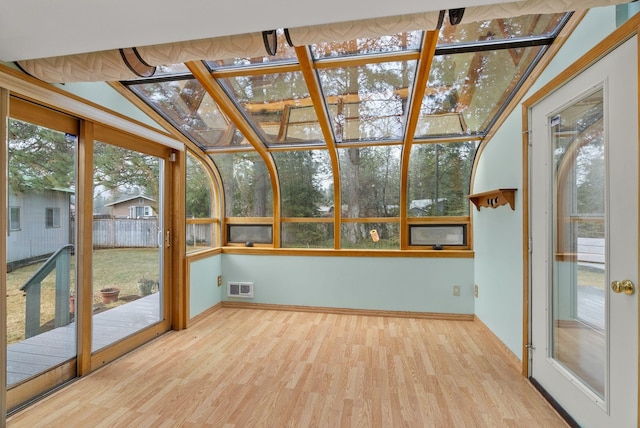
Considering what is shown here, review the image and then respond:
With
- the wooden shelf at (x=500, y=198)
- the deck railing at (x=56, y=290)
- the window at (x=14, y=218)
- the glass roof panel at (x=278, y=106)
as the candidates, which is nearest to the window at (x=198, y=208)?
the glass roof panel at (x=278, y=106)

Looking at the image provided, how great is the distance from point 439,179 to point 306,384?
2.87 meters

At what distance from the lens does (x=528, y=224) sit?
7.62 ft

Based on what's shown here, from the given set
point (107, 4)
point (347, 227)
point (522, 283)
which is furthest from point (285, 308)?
point (107, 4)

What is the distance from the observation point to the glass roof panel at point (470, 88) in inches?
89.4

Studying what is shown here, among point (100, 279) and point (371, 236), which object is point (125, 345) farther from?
point (371, 236)

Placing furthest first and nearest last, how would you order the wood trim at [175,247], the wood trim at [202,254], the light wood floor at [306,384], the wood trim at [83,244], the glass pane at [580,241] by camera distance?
the wood trim at [202,254] < the wood trim at [175,247] < the wood trim at [83,244] < the light wood floor at [306,384] < the glass pane at [580,241]

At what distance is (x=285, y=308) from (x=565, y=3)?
12.6 ft

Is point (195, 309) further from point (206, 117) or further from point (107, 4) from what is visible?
point (107, 4)

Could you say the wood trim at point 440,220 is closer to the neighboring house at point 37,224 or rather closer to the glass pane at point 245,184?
the glass pane at point 245,184

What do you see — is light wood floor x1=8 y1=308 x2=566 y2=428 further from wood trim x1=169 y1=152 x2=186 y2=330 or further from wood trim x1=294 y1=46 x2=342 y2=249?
wood trim x1=294 y1=46 x2=342 y2=249

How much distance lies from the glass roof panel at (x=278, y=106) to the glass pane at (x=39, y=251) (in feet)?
4.62

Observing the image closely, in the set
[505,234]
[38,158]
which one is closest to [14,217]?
[38,158]

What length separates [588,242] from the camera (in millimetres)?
1715

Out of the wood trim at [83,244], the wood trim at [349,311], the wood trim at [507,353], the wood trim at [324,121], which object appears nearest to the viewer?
the wood trim at [324,121]
